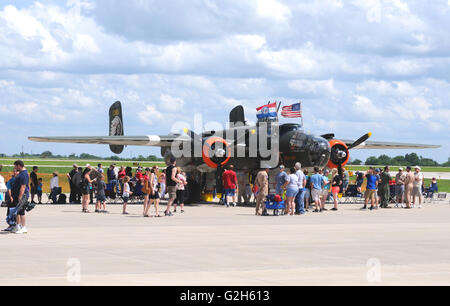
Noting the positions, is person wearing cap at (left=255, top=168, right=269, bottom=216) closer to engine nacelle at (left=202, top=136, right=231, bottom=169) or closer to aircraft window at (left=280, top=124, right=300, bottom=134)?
engine nacelle at (left=202, top=136, right=231, bottom=169)

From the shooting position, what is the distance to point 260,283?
10102mm

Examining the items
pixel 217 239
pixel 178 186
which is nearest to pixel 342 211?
pixel 178 186

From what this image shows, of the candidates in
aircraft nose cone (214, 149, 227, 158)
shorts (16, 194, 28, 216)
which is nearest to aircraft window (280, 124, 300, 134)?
aircraft nose cone (214, 149, 227, 158)

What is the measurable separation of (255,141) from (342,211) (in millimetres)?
5760

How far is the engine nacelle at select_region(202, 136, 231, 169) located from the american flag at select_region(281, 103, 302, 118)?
5.43 metres

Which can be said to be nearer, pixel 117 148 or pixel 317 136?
pixel 317 136

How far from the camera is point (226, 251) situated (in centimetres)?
1385

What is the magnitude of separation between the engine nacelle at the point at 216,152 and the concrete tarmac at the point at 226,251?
8983 millimetres

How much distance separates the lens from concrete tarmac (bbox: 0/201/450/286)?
10.6 m

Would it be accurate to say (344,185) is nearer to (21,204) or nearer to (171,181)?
(171,181)

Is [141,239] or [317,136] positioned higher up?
[317,136]
